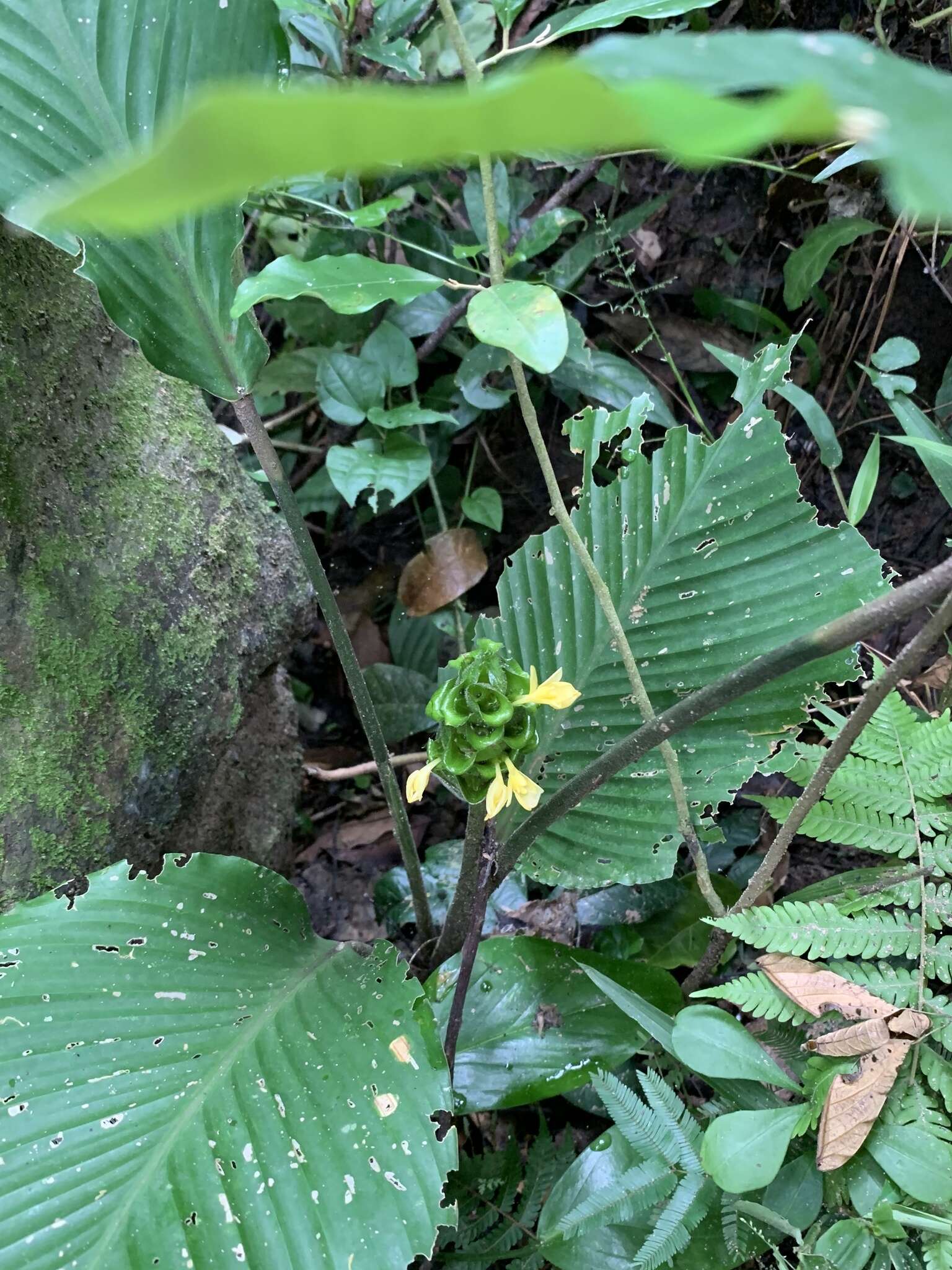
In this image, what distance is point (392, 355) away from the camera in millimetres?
1374

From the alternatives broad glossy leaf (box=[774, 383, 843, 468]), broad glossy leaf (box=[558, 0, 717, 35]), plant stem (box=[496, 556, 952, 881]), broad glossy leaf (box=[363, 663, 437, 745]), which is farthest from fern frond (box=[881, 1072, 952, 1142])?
broad glossy leaf (box=[558, 0, 717, 35])

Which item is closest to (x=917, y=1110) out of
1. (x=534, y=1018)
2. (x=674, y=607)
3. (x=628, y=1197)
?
(x=628, y=1197)

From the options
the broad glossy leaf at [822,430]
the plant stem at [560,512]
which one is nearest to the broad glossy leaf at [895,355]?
the broad glossy leaf at [822,430]

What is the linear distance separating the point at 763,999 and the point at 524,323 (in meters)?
0.68

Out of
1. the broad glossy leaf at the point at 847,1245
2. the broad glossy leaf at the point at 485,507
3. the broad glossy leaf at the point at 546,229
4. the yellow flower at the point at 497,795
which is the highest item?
the broad glossy leaf at the point at 546,229

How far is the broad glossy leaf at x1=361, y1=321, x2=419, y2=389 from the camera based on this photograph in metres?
1.37

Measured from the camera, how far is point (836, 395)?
1389 mm

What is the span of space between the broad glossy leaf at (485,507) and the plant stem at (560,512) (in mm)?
468

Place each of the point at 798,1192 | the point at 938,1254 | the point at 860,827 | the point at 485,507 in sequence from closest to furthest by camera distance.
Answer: the point at 938,1254 < the point at 798,1192 < the point at 860,827 < the point at 485,507

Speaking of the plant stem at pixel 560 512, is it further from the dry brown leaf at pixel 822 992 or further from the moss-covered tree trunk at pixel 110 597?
the moss-covered tree trunk at pixel 110 597

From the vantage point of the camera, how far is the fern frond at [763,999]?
0.78m

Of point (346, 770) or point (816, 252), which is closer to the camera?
point (816, 252)

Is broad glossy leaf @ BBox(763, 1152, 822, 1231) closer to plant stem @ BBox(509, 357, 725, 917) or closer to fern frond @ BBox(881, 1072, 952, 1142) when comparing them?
fern frond @ BBox(881, 1072, 952, 1142)

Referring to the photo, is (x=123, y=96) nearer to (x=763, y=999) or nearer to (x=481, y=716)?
(x=481, y=716)
